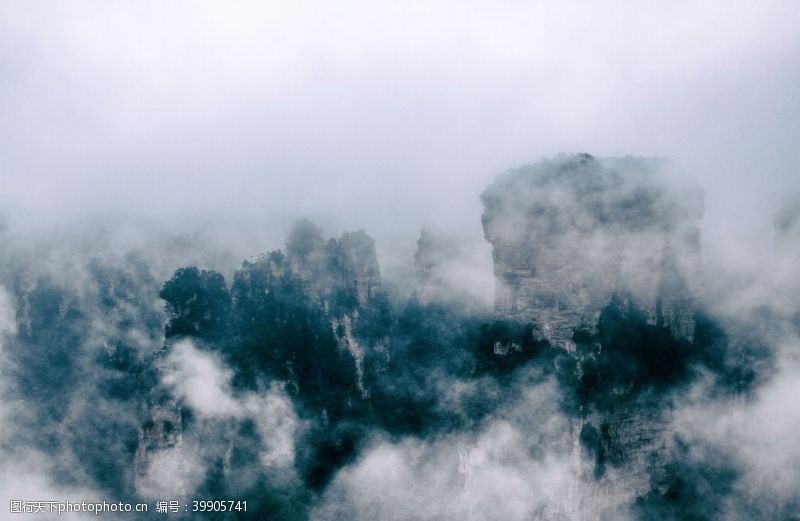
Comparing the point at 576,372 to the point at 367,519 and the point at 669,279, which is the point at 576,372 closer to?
the point at 669,279

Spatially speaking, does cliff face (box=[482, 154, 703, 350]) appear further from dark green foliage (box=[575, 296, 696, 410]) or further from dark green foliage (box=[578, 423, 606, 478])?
dark green foliage (box=[578, 423, 606, 478])

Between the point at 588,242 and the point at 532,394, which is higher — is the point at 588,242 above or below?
above

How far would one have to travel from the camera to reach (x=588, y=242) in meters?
67.1

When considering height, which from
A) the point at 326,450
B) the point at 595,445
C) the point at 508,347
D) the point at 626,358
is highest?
the point at 508,347

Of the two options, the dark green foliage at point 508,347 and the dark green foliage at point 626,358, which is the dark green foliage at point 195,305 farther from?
the dark green foliage at point 626,358

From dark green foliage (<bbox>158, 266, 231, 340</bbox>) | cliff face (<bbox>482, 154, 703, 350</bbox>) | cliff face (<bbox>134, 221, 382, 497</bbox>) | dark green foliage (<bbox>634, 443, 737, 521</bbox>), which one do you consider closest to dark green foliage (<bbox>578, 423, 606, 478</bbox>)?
dark green foliage (<bbox>634, 443, 737, 521</bbox>)

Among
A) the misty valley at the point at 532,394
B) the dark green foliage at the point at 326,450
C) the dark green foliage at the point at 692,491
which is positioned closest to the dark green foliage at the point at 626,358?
the misty valley at the point at 532,394

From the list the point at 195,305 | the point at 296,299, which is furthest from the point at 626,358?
the point at 195,305

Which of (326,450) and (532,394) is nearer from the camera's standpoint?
(532,394)

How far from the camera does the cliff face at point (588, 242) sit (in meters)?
66.5

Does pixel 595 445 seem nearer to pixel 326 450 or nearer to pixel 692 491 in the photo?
pixel 692 491

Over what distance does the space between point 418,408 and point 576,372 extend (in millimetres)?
17450

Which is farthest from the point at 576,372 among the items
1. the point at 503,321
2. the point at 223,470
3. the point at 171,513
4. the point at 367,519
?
the point at 171,513

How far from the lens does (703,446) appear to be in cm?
6712
